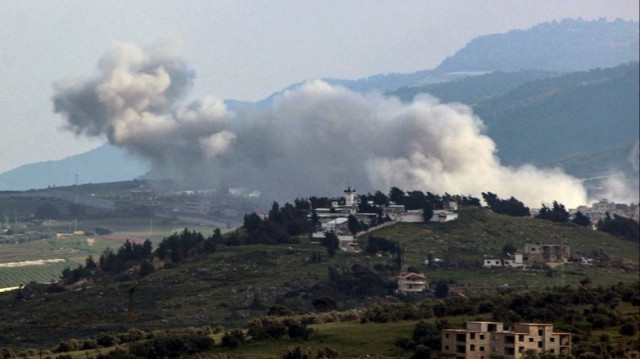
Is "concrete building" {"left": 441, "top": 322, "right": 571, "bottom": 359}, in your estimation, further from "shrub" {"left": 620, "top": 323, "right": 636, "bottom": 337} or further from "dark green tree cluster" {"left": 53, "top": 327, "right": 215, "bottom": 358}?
"dark green tree cluster" {"left": 53, "top": 327, "right": 215, "bottom": 358}

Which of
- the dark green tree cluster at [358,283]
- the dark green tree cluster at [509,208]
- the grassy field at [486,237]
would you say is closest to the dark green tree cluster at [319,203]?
the grassy field at [486,237]

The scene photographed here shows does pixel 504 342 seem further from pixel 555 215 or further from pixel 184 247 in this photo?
pixel 555 215

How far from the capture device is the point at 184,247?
13400 centimetres

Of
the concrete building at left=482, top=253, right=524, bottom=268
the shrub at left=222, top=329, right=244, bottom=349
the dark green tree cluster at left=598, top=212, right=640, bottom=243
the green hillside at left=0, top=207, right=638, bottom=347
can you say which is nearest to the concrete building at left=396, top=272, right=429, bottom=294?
the green hillside at left=0, top=207, right=638, bottom=347

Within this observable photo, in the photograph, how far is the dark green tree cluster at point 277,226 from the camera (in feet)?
451

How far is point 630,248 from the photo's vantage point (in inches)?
5881

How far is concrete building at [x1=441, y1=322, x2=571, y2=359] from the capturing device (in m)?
77.8

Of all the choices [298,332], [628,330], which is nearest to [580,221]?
[628,330]

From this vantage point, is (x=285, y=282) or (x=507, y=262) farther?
(x=507, y=262)

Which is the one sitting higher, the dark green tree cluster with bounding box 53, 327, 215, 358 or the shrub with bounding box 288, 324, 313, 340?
the shrub with bounding box 288, 324, 313, 340

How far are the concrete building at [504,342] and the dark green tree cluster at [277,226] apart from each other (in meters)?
58.4

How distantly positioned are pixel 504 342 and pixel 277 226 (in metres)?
63.9

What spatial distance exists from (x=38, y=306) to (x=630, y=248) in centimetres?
5883

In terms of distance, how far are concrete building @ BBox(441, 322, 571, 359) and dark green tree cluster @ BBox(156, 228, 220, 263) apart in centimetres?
5440
